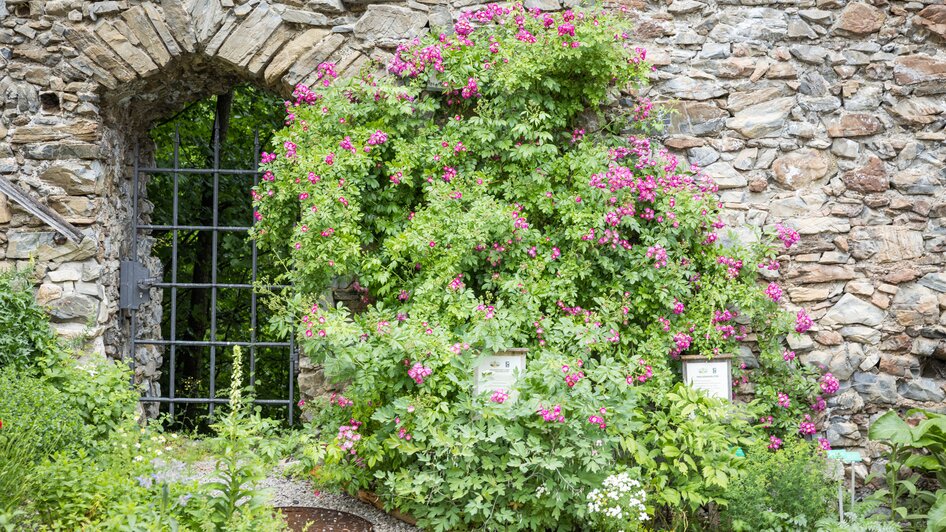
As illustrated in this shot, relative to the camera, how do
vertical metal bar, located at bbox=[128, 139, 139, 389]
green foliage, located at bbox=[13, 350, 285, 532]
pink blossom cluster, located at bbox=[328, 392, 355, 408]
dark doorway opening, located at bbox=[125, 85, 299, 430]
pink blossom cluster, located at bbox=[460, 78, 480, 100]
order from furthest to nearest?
dark doorway opening, located at bbox=[125, 85, 299, 430]
vertical metal bar, located at bbox=[128, 139, 139, 389]
pink blossom cluster, located at bbox=[460, 78, 480, 100]
pink blossom cluster, located at bbox=[328, 392, 355, 408]
green foliage, located at bbox=[13, 350, 285, 532]

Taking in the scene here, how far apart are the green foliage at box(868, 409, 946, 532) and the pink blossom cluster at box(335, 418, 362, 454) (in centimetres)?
266

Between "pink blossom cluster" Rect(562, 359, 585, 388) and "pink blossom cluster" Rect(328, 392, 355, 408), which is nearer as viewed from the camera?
"pink blossom cluster" Rect(562, 359, 585, 388)

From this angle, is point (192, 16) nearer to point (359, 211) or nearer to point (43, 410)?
point (359, 211)

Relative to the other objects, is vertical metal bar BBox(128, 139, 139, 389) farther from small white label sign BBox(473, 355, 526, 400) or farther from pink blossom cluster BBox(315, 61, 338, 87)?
small white label sign BBox(473, 355, 526, 400)

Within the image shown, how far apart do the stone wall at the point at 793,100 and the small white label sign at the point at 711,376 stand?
80cm

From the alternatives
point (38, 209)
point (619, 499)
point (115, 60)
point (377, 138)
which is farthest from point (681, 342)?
point (38, 209)

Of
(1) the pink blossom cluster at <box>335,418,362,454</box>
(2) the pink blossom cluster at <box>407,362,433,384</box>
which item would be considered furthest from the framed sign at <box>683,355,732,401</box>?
(1) the pink blossom cluster at <box>335,418,362,454</box>

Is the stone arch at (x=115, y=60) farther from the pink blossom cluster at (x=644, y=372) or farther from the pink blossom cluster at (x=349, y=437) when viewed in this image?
the pink blossom cluster at (x=644, y=372)

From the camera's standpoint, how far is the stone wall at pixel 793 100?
482 centimetres

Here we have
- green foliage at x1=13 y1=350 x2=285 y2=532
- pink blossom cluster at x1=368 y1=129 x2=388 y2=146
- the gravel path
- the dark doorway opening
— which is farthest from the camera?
the dark doorway opening

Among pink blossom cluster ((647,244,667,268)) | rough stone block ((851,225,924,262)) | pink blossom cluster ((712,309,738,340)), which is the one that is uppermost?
rough stone block ((851,225,924,262))

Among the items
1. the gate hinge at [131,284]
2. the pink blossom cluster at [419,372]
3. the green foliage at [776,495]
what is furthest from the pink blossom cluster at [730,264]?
the gate hinge at [131,284]

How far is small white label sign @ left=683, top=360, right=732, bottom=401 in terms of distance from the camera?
4340mm

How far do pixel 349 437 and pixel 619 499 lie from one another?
1.27 m
